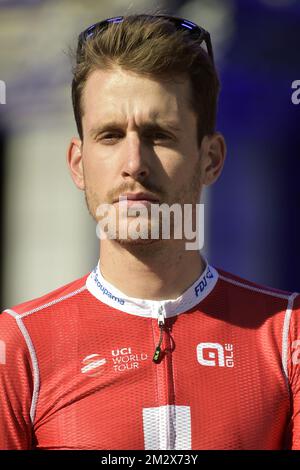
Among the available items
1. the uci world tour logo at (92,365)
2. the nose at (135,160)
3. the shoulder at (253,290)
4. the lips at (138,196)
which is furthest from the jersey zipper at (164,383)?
the nose at (135,160)

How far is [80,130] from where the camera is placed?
3.47 metres

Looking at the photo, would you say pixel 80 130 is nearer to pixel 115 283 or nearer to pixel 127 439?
pixel 115 283

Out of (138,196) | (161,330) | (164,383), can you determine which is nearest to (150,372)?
(164,383)

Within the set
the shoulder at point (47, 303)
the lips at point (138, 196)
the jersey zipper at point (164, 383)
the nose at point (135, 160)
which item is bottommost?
the jersey zipper at point (164, 383)

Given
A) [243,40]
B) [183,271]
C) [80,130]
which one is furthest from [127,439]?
[243,40]

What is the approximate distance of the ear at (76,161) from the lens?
11.5ft

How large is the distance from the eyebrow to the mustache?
0.23m

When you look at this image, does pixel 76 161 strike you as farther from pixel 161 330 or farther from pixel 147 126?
pixel 161 330

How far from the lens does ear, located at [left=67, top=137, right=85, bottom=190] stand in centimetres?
350

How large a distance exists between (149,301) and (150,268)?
5.3 inches

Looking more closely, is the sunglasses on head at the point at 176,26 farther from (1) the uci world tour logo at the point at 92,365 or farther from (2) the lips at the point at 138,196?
(1) the uci world tour logo at the point at 92,365

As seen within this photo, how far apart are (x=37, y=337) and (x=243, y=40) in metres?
4.88

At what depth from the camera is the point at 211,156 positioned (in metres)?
3.52

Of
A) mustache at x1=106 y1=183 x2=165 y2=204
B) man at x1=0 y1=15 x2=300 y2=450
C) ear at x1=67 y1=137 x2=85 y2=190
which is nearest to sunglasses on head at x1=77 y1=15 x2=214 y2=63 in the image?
man at x1=0 y1=15 x2=300 y2=450
